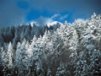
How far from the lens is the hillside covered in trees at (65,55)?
50156 millimetres

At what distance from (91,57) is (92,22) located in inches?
414

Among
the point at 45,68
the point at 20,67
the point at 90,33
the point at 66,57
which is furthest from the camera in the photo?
the point at 20,67

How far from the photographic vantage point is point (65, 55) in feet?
203

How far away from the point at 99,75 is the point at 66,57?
13.9 m

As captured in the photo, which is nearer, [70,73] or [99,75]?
[99,75]

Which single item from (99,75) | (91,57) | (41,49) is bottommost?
(99,75)

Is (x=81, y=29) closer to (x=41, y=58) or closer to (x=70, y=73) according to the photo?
(x=70, y=73)

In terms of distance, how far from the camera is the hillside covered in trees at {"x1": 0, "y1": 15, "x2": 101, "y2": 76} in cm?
5016

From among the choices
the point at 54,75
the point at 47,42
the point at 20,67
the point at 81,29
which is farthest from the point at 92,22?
the point at 20,67

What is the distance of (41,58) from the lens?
69750 mm

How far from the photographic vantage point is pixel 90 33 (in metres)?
53.3

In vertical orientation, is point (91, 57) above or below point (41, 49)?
below

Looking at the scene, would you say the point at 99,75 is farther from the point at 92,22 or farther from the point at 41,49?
the point at 41,49

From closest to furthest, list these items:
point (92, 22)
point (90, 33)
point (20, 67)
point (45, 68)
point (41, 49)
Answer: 1. point (90, 33)
2. point (92, 22)
3. point (45, 68)
4. point (41, 49)
5. point (20, 67)
